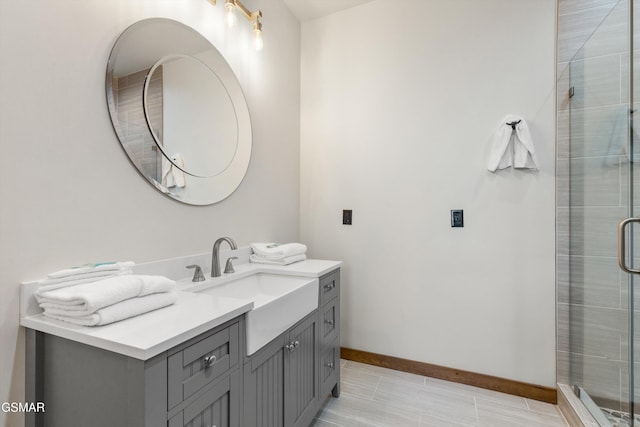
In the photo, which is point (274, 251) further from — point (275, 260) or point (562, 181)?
point (562, 181)

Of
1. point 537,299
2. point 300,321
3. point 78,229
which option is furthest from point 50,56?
point 537,299

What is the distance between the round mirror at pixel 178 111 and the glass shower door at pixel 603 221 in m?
1.93

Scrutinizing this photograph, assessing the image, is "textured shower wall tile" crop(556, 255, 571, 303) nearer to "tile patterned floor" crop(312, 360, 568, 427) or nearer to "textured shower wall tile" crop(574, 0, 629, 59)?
"tile patterned floor" crop(312, 360, 568, 427)

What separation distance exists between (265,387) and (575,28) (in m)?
2.51

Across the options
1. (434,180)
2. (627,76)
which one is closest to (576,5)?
(627,76)

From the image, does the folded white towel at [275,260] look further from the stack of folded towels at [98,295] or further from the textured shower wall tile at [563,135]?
the textured shower wall tile at [563,135]

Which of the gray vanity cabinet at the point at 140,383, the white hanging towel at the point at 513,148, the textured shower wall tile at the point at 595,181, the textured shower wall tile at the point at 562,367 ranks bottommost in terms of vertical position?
the textured shower wall tile at the point at 562,367

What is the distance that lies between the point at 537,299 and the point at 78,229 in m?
2.38

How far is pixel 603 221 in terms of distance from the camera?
5.01ft

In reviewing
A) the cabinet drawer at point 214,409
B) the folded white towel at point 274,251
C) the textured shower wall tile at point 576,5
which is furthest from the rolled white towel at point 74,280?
the textured shower wall tile at point 576,5

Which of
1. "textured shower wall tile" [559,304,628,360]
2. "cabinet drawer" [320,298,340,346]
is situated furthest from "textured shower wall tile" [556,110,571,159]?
"cabinet drawer" [320,298,340,346]

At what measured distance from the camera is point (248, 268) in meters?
1.71

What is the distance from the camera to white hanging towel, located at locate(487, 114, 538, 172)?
1.81 metres

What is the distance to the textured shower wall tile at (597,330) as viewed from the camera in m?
1.45
